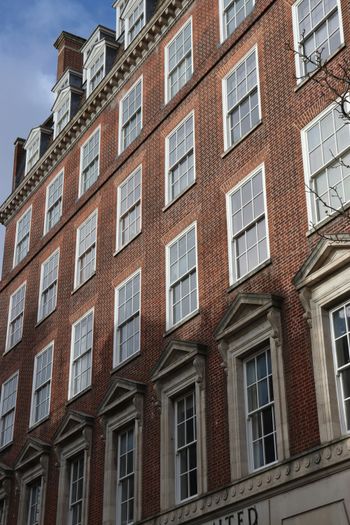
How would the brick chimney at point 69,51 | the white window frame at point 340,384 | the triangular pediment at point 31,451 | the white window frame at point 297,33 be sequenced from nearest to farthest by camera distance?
1. the white window frame at point 340,384
2. the white window frame at point 297,33
3. the triangular pediment at point 31,451
4. the brick chimney at point 69,51

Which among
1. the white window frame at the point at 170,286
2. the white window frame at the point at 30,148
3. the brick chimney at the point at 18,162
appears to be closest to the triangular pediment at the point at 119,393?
the white window frame at the point at 170,286

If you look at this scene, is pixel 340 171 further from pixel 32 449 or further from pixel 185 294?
pixel 32 449

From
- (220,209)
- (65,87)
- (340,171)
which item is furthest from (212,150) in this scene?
(65,87)

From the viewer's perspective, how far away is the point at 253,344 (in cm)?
2084

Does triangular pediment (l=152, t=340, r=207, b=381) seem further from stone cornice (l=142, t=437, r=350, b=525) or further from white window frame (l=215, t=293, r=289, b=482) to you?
stone cornice (l=142, t=437, r=350, b=525)

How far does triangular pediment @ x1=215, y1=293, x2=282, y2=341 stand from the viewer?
2041 cm

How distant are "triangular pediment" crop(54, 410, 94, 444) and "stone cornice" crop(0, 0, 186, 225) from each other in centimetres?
1254

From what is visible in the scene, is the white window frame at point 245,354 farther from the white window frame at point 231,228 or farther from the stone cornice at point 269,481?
the white window frame at point 231,228

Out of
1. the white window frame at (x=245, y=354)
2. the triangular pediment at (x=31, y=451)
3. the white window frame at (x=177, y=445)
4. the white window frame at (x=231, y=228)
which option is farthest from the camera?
the triangular pediment at (x=31, y=451)

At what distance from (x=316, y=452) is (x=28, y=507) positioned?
49.7ft

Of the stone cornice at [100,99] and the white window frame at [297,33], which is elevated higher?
the stone cornice at [100,99]

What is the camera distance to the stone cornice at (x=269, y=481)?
1734 cm

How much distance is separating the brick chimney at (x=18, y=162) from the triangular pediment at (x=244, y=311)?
22.7 meters

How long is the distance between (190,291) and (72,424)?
6743mm
